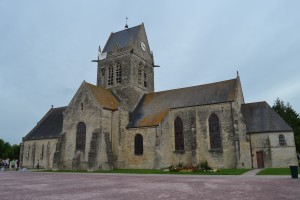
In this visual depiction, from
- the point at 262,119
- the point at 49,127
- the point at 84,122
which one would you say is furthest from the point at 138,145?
the point at 49,127

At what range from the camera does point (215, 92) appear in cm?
2888

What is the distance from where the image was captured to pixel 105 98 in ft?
105

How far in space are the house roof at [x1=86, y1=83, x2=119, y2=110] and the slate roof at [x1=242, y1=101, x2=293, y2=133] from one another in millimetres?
15116

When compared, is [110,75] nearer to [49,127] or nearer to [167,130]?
[49,127]

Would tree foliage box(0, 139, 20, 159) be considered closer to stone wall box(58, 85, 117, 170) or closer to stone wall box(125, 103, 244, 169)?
stone wall box(58, 85, 117, 170)

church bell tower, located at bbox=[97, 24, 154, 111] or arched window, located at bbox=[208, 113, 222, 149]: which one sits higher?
church bell tower, located at bbox=[97, 24, 154, 111]

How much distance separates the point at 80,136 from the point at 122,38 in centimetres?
1646

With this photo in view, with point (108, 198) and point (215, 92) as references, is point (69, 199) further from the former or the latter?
point (215, 92)

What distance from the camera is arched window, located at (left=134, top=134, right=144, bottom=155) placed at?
29134 mm

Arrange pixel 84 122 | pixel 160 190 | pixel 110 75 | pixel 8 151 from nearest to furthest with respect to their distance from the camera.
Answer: pixel 160 190 → pixel 84 122 → pixel 110 75 → pixel 8 151

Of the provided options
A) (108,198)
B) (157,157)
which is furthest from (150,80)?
(108,198)

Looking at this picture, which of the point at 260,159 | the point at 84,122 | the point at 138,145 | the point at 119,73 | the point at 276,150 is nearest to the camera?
the point at 276,150

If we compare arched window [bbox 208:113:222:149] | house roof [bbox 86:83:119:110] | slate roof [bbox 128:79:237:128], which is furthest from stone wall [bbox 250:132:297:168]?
house roof [bbox 86:83:119:110]

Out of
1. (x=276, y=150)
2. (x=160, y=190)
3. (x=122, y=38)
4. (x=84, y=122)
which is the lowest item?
(x=160, y=190)
